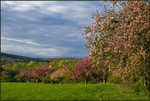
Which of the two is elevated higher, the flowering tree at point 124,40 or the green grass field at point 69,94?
the flowering tree at point 124,40

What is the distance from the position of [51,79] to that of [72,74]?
17840mm

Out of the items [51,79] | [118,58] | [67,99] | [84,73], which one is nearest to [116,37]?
[118,58]

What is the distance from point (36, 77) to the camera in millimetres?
141875

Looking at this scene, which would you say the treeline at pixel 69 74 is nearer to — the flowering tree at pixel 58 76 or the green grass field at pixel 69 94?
the flowering tree at pixel 58 76

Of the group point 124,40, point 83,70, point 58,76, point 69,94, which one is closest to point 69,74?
point 83,70

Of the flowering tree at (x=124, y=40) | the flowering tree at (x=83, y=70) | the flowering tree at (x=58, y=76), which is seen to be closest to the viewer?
the flowering tree at (x=124, y=40)

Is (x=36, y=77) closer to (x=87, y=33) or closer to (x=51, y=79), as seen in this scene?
(x=51, y=79)

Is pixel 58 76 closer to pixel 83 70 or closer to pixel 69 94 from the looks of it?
pixel 83 70

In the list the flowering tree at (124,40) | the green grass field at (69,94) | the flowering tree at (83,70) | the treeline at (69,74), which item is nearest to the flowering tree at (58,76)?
the treeline at (69,74)

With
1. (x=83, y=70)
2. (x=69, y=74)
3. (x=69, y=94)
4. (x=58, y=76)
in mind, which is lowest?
(x=58, y=76)

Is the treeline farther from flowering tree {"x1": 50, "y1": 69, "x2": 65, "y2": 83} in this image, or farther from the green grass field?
the green grass field

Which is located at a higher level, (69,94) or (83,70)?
(83,70)

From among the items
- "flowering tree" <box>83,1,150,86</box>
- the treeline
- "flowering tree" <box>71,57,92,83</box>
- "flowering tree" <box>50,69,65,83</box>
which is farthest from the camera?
"flowering tree" <box>50,69,65,83</box>

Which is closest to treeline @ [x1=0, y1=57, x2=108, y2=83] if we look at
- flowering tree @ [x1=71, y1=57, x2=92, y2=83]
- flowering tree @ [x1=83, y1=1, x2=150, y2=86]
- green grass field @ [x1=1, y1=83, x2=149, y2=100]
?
flowering tree @ [x1=71, y1=57, x2=92, y2=83]
